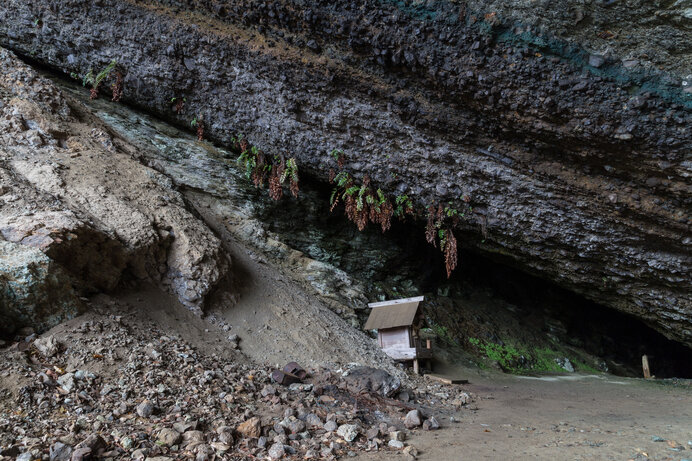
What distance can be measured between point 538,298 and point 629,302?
10.9 feet

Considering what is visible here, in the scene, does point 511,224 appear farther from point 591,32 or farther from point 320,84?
point 320,84

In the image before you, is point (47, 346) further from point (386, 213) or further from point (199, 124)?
point (199, 124)

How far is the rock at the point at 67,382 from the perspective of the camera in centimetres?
341

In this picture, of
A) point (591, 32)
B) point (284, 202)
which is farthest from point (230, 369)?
point (591, 32)

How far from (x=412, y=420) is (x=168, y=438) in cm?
242

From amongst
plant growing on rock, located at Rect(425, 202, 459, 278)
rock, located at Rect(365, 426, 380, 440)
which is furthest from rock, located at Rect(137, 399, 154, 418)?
plant growing on rock, located at Rect(425, 202, 459, 278)

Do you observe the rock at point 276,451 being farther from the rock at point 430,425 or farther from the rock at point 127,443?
the rock at point 430,425

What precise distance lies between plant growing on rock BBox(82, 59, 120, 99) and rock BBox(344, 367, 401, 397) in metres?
9.62

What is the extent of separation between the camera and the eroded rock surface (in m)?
4.68

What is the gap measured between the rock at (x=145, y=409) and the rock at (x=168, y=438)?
0.98 feet

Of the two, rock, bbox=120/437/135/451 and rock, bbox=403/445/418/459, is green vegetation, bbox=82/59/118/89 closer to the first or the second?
rock, bbox=120/437/135/451

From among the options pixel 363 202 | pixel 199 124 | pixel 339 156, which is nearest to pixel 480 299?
pixel 363 202

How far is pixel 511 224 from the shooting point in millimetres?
Result: 9844

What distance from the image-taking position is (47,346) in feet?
12.6
